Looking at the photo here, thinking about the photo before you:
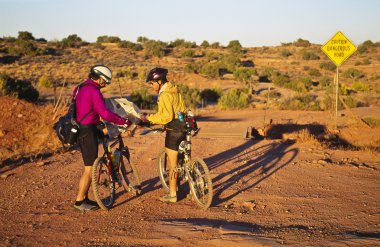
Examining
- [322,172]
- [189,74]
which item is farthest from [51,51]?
[322,172]

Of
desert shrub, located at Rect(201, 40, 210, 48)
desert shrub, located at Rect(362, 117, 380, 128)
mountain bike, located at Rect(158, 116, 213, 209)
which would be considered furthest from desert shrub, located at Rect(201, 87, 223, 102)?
desert shrub, located at Rect(201, 40, 210, 48)

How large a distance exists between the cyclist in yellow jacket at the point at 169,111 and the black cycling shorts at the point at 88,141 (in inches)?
29.0

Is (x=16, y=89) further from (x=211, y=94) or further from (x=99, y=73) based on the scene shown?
(x=99, y=73)

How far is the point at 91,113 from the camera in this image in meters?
5.80

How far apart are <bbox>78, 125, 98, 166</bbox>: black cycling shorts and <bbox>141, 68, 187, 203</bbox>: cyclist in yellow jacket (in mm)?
738

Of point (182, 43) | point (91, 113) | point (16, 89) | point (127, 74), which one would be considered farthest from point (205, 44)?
point (91, 113)

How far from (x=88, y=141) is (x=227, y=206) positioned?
90.8 inches

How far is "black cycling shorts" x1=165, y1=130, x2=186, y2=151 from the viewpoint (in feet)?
20.0

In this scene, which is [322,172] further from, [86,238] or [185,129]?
[86,238]

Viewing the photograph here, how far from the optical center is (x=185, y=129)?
19.9ft

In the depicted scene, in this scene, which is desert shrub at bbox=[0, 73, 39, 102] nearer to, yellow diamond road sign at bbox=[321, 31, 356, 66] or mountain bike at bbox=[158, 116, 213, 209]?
yellow diamond road sign at bbox=[321, 31, 356, 66]

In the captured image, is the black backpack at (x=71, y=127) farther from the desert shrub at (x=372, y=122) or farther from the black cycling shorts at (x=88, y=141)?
the desert shrub at (x=372, y=122)

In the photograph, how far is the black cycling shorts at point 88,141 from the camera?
5.82 meters

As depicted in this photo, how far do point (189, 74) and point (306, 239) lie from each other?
122 feet
